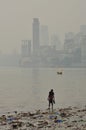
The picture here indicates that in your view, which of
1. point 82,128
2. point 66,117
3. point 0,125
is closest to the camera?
point 82,128

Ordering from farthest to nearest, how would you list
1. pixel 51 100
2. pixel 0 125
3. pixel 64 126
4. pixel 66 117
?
pixel 51 100
pixel 66 117
pixel 0 125
pixel 64 126

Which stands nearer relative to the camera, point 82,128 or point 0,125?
point 82,128

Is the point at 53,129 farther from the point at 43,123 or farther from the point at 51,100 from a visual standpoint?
the point at 51,100

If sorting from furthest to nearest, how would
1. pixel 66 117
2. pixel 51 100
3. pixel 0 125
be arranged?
pixel 51 100
pixel 66 117
pixel 0 125

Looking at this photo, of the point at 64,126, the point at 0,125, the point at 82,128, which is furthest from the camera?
the point at 0,125

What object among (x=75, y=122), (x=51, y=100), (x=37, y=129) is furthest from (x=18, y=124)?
(x=51, y=100)

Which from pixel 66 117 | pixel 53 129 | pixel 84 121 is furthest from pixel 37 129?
pixel 66 117

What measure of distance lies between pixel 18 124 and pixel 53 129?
314 cm

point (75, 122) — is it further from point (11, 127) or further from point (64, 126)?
point (11, 127)

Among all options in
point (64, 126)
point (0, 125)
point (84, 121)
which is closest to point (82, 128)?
point (64, 126)

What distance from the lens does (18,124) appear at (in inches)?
865

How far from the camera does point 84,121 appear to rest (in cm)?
2302

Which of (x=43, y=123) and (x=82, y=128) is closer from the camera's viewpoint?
(x=82, y=128)

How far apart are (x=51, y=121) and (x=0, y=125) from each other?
11.5 ft
